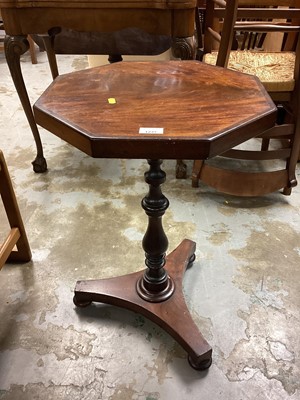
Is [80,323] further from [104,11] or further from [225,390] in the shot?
[104,11]

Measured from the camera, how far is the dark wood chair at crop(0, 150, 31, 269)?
1258 millimetres

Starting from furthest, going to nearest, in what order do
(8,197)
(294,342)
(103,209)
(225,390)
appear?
(103,209)
(8,197)
(294,342)
(225,390)

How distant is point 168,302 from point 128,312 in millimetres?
158

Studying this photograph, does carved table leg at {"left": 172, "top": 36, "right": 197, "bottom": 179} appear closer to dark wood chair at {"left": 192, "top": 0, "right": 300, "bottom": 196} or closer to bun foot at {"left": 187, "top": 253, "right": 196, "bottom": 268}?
dark wood chair at {"left": 192, "top": 0, "right": 300, "bottom": 196}

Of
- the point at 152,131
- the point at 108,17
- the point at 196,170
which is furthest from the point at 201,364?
the point at 108,17

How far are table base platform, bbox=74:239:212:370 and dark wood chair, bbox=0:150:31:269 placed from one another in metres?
0.28

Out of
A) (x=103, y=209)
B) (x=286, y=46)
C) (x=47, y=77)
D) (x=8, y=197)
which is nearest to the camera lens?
(x=8, y=197)

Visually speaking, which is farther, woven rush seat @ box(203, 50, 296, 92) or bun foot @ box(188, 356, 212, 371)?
woven rush seat @ box(203, 50, 296, 92)

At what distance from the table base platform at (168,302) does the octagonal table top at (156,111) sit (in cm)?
62

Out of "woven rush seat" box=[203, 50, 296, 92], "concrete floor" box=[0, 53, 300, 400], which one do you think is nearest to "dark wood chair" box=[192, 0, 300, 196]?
"woven rush seat" box=[203, 50, 296, 92]

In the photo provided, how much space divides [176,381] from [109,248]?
2.00 ft

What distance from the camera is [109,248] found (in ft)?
4.96

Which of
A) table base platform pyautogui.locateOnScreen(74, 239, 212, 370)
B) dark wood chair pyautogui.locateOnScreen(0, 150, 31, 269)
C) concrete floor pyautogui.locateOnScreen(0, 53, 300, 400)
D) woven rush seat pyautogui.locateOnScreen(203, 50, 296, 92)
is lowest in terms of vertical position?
concrete floor pyautogui.locateOnScreen(0, 53, 300, 400)

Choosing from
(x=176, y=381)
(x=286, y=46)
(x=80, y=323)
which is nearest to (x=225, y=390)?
(x=176, y=381)
